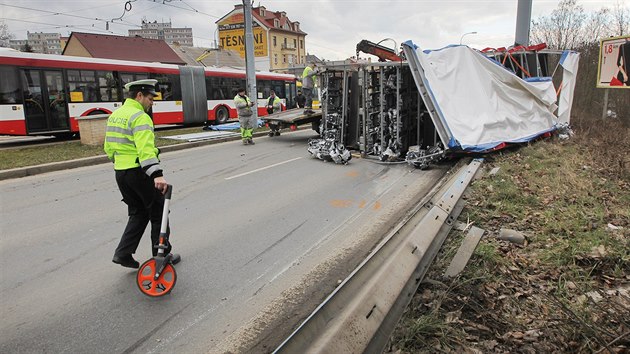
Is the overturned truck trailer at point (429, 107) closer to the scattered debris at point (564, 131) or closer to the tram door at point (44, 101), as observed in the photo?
the scattered debris at point (564, 131)

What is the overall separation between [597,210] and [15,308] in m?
6.16

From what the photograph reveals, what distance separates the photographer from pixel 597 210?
4910 mm

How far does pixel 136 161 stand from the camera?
12.9ft

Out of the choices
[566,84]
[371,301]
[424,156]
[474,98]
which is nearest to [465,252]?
[371,301]

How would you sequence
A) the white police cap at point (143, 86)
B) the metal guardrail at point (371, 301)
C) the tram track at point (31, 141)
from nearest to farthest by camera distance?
the metal guardrail at point (371, 301) → the white police cap at point (143, 86) → the tram track at point (31, 141)

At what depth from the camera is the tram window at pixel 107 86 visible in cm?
1574

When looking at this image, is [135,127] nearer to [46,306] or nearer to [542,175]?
[46,306]

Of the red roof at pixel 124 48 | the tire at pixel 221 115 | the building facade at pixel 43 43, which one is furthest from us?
the building facade at pixel 43 43

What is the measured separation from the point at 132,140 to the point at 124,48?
138 ft

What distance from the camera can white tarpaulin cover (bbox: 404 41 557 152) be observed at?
28.8ft

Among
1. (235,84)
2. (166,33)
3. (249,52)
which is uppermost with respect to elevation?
(166,33)

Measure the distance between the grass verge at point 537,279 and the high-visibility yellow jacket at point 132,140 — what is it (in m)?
2.61

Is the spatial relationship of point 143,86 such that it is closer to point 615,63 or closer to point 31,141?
point 615,63

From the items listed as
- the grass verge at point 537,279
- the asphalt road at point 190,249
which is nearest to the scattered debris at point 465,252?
the grass verge at point 537,279
